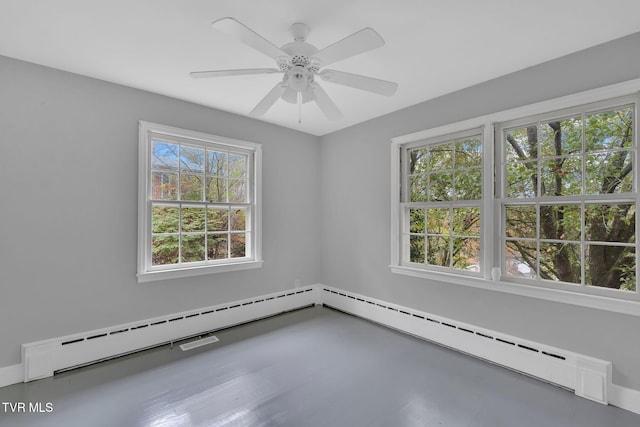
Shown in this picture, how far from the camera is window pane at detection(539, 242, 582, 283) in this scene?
7.63 ft

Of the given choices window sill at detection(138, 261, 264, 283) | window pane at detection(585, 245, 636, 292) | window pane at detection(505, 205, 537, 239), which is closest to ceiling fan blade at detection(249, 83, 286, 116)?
window sill at detection(138, 261, 264, 283)

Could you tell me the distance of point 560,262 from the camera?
2404mm

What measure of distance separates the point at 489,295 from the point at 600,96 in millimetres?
1768

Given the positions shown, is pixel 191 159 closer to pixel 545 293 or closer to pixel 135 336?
pixel 135 336

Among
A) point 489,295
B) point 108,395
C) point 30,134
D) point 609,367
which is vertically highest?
point 30,134

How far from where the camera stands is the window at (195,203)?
9.61 feet

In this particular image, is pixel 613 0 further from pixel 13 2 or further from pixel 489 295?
pixel 13 2

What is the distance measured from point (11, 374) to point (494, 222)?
4.21 m

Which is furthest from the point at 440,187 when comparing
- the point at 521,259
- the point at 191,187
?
the point at 191,187

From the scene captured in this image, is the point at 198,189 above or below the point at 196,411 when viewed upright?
above

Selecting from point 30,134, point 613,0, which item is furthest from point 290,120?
point 613,0

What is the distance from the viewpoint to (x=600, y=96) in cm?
210

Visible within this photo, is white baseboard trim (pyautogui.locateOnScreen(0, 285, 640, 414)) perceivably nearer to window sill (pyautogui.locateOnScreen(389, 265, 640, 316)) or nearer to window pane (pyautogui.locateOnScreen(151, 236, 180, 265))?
window sill (pyautogui.locateOnScreen(389, 265, 640, 316))

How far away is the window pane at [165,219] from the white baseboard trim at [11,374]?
4.70 feet
